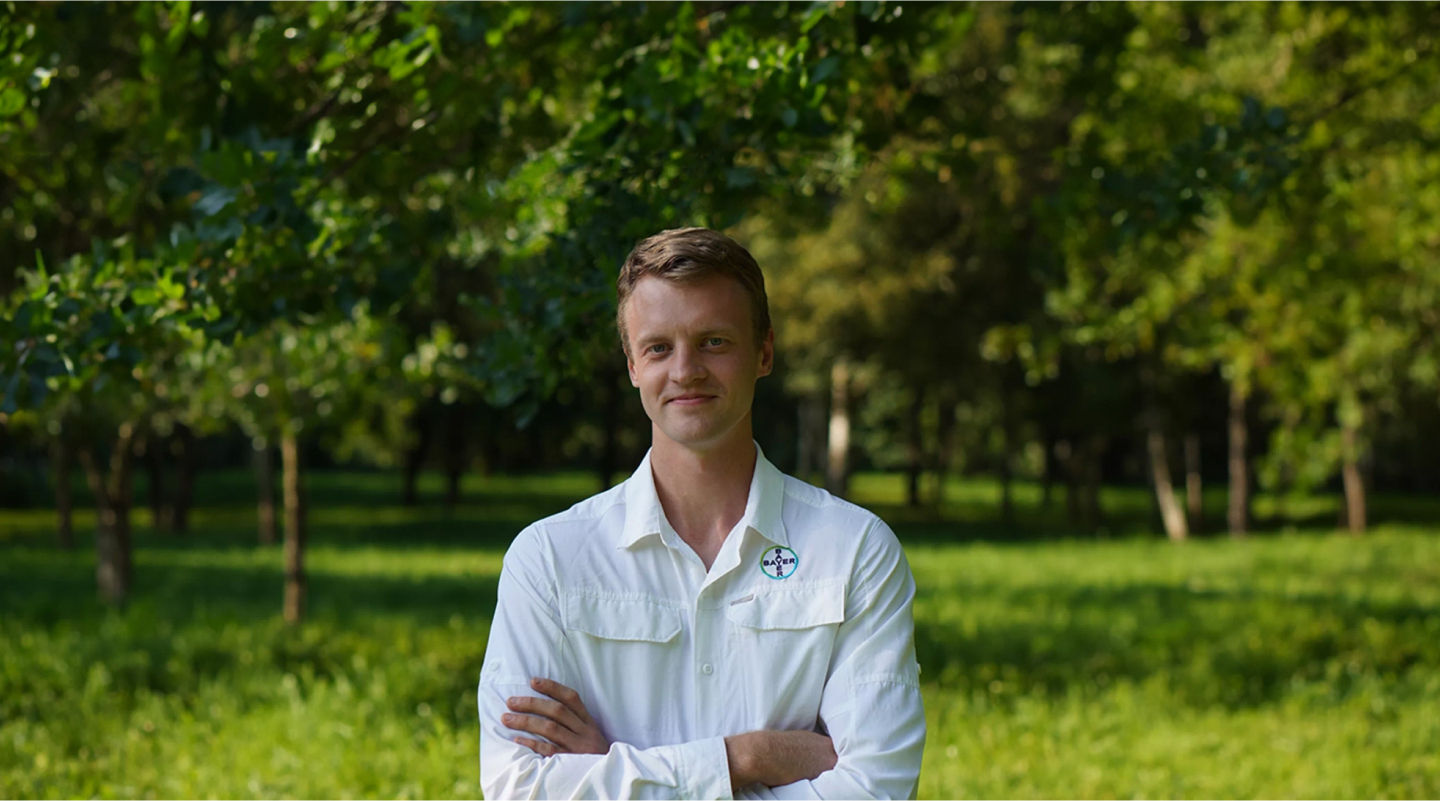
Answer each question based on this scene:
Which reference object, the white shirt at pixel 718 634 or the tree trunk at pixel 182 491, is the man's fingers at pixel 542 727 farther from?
the tree trunk at pixel 182 491

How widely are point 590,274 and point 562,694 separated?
6.30ft

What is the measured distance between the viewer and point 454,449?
1439 inches

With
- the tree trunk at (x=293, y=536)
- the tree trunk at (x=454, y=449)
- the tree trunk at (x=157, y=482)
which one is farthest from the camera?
the tree trunk at (x=454, y=449)

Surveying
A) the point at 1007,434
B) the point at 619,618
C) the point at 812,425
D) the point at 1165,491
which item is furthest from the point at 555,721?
the point at 812,425

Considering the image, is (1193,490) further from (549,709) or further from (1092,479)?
(549,709)

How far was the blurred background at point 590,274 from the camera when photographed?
14.7 ft

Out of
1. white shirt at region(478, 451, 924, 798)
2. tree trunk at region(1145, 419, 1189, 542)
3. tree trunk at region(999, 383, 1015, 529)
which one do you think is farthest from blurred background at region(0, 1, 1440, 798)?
tree trunk at region(999, 383, 1015, 529)

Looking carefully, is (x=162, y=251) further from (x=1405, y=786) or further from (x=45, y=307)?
(x=1405, y=786)

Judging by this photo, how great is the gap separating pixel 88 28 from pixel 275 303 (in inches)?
A: 71.7

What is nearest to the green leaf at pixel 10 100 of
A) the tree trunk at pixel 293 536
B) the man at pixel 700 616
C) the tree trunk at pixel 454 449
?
the man at pixel 700 616

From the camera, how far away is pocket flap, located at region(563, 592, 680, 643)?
2.79 meters

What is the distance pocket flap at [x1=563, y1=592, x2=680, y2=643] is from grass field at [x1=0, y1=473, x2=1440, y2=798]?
3.69 meters

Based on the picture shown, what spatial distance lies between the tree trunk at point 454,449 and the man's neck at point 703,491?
1248 inches

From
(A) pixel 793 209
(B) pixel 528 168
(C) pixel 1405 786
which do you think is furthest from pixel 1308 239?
(B) pixel 528 168
